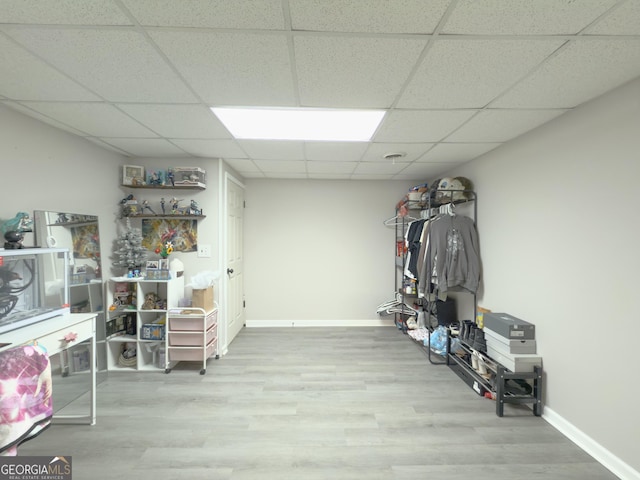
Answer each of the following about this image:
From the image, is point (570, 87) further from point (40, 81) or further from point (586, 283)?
point (40, 81)

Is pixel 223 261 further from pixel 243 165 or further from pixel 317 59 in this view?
pixel 317 59

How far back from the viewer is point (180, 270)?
2.86m

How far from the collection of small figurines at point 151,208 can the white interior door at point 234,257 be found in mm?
382

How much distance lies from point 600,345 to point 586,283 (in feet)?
1.28

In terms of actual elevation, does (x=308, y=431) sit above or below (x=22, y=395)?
below

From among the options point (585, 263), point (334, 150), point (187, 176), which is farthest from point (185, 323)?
point (585, 263)

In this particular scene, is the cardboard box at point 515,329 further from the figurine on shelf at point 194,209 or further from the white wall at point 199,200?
the figurine on shelf at point 194,209

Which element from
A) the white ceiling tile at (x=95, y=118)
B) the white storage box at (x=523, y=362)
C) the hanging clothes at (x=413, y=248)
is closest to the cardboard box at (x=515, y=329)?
the white storage box at (x=523, y=362)

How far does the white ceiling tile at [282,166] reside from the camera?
307 cm

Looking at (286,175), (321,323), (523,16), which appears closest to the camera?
(523,16)

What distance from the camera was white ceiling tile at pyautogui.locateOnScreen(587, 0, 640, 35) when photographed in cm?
99

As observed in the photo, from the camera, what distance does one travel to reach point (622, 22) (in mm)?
1055

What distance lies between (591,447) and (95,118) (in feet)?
13.9

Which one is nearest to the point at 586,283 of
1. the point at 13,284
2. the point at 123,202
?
the point at 13,284
